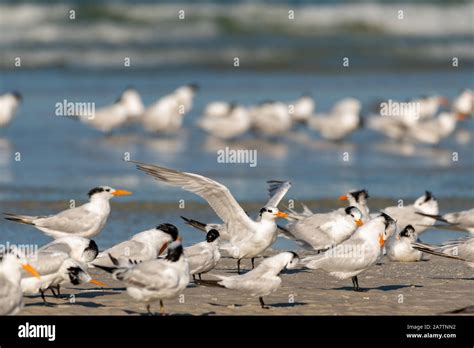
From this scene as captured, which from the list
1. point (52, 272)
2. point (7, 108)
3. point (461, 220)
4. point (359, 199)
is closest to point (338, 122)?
point (7, 108)

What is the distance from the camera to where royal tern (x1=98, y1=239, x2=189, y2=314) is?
676 cm

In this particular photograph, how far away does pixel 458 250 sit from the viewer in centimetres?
835

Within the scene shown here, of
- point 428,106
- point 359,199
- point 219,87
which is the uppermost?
point 219,87

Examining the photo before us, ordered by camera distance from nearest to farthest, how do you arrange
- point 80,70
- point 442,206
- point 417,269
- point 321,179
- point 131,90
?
1. point 417,269
2. point 442,206
3. point 321,179
4. point 131,90
5. point 80,70

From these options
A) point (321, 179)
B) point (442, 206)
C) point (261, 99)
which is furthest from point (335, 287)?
point (261, 99)

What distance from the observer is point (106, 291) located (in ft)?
25.8

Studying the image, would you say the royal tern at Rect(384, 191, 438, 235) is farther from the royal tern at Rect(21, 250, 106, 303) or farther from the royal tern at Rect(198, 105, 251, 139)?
the royal tern at Rect(198, 105, 251, 139)

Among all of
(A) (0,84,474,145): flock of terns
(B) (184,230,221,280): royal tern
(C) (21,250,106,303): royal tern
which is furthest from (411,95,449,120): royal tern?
(C) (21,250,106,303): royal tern

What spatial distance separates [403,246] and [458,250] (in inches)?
32.2

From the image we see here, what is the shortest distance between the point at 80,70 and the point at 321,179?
13.8 meters

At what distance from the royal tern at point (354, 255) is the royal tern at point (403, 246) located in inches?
42.3

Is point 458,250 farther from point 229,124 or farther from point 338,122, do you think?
point 229,124
